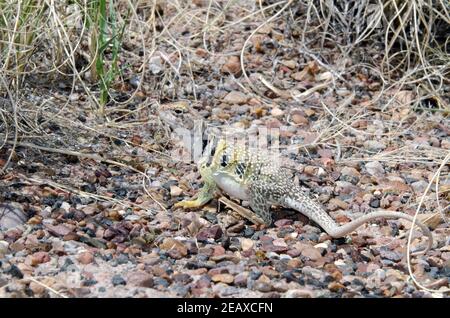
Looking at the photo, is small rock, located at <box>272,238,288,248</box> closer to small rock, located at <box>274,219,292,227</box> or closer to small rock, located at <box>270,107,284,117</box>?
small rock, located at <box>274,219,292,227</box>

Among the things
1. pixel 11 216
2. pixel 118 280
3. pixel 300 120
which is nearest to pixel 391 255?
pixel 118 280

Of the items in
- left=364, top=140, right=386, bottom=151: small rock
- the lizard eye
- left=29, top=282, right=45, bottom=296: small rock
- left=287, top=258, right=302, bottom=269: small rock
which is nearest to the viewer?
left=29, top=282, right=45, bottom=296: small rock

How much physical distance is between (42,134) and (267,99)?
4.77 ft

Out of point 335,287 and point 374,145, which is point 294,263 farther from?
point 374,145

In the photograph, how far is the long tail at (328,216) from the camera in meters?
3.90

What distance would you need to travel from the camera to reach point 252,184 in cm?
425

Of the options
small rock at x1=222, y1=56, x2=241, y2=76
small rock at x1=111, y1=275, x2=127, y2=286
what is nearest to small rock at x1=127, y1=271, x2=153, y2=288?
small rock at x1=111, y1=275, x2=127, y2=286

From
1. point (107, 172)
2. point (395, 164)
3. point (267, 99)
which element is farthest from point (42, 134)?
point (395, 164)

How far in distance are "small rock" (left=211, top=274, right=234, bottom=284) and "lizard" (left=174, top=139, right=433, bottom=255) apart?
61 cm

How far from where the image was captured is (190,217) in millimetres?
4180

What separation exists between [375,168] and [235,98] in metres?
1.04

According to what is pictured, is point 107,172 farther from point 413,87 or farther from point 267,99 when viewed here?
point 413,87

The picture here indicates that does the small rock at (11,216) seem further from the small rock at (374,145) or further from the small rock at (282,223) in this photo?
the small rock at (374,145)

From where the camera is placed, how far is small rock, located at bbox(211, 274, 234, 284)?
362 centimetres
